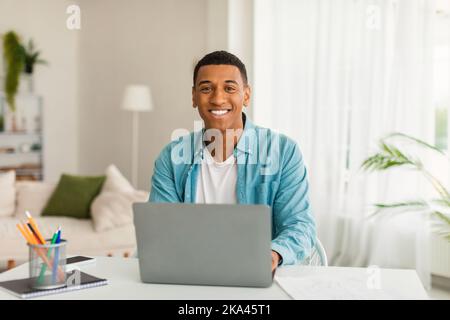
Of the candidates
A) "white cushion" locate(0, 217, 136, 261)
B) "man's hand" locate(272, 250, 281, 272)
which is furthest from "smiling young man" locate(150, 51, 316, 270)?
"white cushion" locate(0, 217, 136, 261)

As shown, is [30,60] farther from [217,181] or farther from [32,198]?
[217,181]

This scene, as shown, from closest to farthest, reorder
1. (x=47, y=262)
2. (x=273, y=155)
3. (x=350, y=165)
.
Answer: (x=47, y=262), (x=273, y=155), (x=350, y=165)

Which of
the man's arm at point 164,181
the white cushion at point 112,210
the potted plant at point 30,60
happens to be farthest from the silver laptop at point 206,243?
the potted plant at point 30,60

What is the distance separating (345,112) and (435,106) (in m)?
0.63

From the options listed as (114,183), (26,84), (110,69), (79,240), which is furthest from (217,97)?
(26,84)

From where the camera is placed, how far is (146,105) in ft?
19.7

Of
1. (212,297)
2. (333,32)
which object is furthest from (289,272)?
(333,32)

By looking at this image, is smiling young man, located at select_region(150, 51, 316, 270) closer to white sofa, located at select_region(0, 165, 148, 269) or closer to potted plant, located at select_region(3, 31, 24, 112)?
white sofa, located at select_region(0, 165, 148, 269)

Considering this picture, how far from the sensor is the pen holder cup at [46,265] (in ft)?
4.81

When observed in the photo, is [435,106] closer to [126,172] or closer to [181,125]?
[181,125]

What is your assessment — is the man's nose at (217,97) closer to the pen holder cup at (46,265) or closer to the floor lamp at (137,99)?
the pen holder cup at (46,265)

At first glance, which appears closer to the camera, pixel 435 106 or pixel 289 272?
pixel 289 272

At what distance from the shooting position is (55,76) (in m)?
6.88

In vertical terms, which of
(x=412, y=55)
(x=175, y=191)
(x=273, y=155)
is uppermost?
(x=412, y=55)
